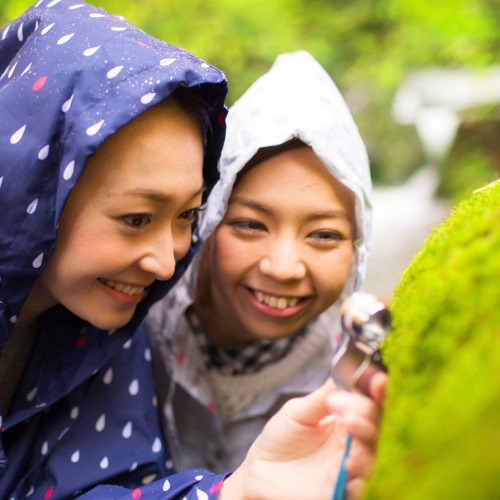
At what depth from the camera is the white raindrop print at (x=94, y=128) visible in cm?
114

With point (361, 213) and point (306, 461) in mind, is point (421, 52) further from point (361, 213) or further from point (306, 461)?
point (306, 461)

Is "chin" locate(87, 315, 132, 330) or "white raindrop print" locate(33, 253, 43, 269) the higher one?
"white raindrop print" locate(33, 253, 43, 269)

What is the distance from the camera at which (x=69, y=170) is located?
1.15 m

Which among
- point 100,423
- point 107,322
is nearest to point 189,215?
point 107,322

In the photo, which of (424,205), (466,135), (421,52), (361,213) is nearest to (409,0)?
(466,135)

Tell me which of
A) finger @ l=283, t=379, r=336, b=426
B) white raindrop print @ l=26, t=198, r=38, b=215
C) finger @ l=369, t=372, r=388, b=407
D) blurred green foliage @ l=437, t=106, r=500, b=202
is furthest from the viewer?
blurred green foliage @ l=437, t=106, r=500, b=202

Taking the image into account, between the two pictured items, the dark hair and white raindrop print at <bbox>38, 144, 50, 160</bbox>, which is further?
the dark hair

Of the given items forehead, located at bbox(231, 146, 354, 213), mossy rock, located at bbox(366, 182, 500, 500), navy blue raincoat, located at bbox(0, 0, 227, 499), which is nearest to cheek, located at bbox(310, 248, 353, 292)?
forehead, located at bbox(231, 146, 354, 213)

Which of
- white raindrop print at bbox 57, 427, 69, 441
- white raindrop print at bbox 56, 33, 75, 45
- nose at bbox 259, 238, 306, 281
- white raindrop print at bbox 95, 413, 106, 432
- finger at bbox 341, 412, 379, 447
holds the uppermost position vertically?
white raindrop print at bbox 56, 33, 75, 45

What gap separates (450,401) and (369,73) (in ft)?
28.8

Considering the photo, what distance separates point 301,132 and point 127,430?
77cm

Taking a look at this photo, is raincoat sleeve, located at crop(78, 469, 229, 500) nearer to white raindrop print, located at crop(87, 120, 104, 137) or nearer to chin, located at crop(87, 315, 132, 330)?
chin, located at crop(87, 315, 132, 330)

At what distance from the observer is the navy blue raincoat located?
1.18 metres

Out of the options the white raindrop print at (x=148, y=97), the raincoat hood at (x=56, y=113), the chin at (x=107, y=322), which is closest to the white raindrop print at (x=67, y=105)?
the raincoat hood at (x=56, y=113)
